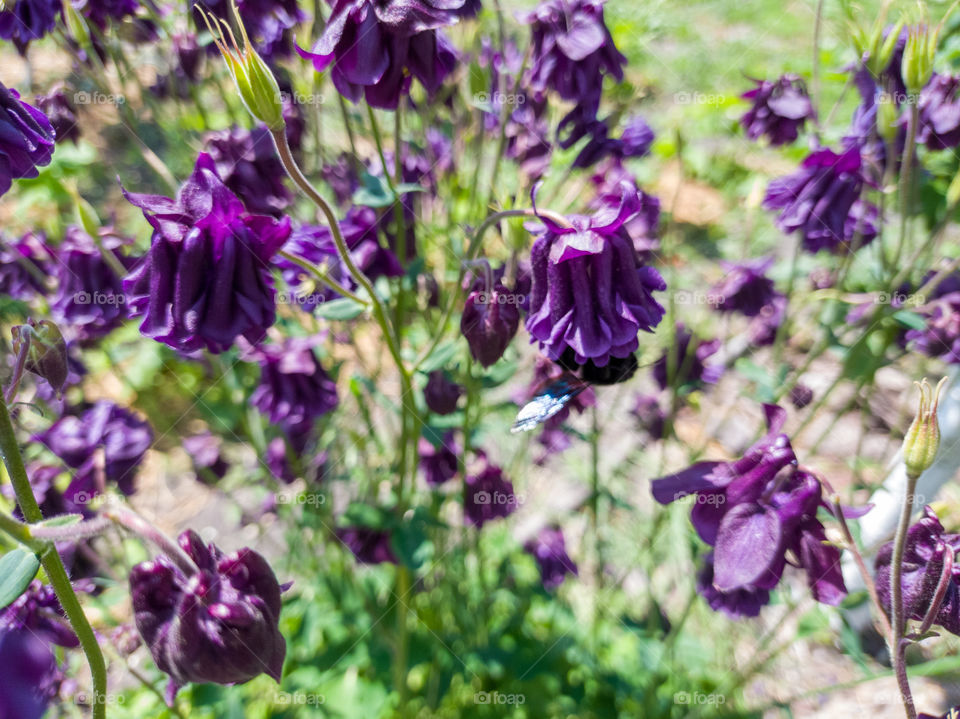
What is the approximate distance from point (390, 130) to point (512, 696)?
222 centimetres

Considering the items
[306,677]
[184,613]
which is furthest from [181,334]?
[306,677]

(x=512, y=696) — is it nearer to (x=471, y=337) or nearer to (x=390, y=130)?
(x=471, y=337)

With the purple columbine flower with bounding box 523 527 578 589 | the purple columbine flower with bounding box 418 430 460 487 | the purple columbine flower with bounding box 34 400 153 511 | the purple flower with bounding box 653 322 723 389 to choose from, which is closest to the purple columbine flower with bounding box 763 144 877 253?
the purple flower with bounding box 653 322 723 389

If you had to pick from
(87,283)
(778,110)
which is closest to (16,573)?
(87,283)

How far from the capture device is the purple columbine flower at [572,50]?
1383 mm

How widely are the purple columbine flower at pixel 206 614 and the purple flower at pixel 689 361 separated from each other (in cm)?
122

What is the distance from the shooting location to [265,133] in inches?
54.1

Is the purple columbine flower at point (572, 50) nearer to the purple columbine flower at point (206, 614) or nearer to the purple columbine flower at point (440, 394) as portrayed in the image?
the purple columbine flower at point (440, 394)

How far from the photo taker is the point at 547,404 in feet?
3.17

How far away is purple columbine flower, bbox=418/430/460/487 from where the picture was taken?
1721 millimetres

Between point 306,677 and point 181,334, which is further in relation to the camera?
point 306,677

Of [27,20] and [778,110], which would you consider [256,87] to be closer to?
[27,20]

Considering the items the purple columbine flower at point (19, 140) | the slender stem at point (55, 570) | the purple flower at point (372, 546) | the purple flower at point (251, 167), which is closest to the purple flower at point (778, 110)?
the purple flower at point (251, 167)

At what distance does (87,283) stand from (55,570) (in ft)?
2.89
